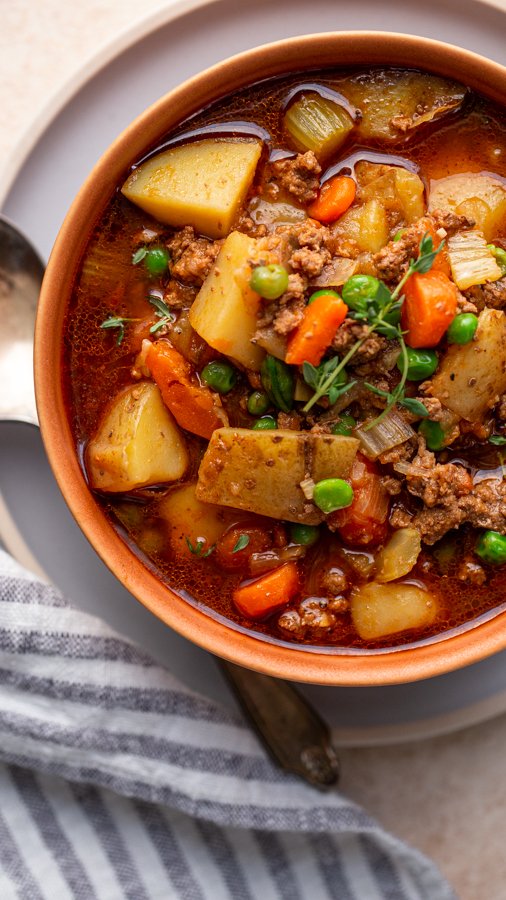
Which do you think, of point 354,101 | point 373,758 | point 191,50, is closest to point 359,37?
point 354,101

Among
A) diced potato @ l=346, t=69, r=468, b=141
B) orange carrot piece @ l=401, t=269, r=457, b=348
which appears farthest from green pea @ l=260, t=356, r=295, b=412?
diced potato @ l=346, t=69, r=468, b=141

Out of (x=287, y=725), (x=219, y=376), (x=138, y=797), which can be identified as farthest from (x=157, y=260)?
(x=138, y=797)

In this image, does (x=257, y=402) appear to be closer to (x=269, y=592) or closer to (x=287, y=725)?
(x=269, y=592)

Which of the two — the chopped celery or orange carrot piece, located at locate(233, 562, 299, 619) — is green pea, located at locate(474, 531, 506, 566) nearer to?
orange carrot piece, located at locate(233, 562, 299, 619)

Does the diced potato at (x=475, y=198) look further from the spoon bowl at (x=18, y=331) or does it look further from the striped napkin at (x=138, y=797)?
the striped napkin at (x=138, y=797)

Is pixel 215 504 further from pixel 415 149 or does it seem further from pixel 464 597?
pixel 415 149

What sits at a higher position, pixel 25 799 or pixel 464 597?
pixel 464 597

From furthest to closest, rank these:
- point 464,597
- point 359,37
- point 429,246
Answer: point 464,597, point 359,37, point 429,246
